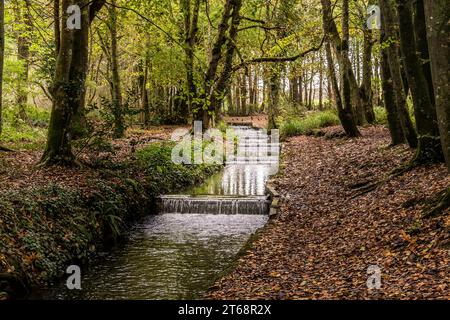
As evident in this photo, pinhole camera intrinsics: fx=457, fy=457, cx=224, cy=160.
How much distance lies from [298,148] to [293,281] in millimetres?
17773

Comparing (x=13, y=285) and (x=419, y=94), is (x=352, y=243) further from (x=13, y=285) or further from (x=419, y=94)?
(x=13, y=285)

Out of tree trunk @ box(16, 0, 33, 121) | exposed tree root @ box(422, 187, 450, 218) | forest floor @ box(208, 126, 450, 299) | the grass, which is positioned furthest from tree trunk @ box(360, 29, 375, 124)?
tree trunk @ box(16, 0, 33, 121)

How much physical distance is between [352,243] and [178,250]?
4.34m

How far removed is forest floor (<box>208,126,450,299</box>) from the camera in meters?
6.76

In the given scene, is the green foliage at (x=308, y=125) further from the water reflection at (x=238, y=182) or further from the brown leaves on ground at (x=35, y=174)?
the brown leaves on ground at (x=35, y=174)

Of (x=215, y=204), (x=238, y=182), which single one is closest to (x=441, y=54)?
(x=215, y=204)

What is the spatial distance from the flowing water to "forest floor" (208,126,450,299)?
0.99 meters

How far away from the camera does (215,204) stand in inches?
608

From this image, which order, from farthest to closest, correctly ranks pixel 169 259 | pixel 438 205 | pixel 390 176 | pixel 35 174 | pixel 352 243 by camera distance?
pixel 35 174, pixel 390 176, pixel 169 259, pixel 352 243, pixel 438 205

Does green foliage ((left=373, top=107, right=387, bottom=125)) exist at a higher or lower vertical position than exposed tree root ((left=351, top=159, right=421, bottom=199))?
higher

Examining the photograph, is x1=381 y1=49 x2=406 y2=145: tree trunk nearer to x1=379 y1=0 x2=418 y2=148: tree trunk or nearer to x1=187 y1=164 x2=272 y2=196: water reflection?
x1=379 y1=0 x2=418 y2=148: tree trunk
